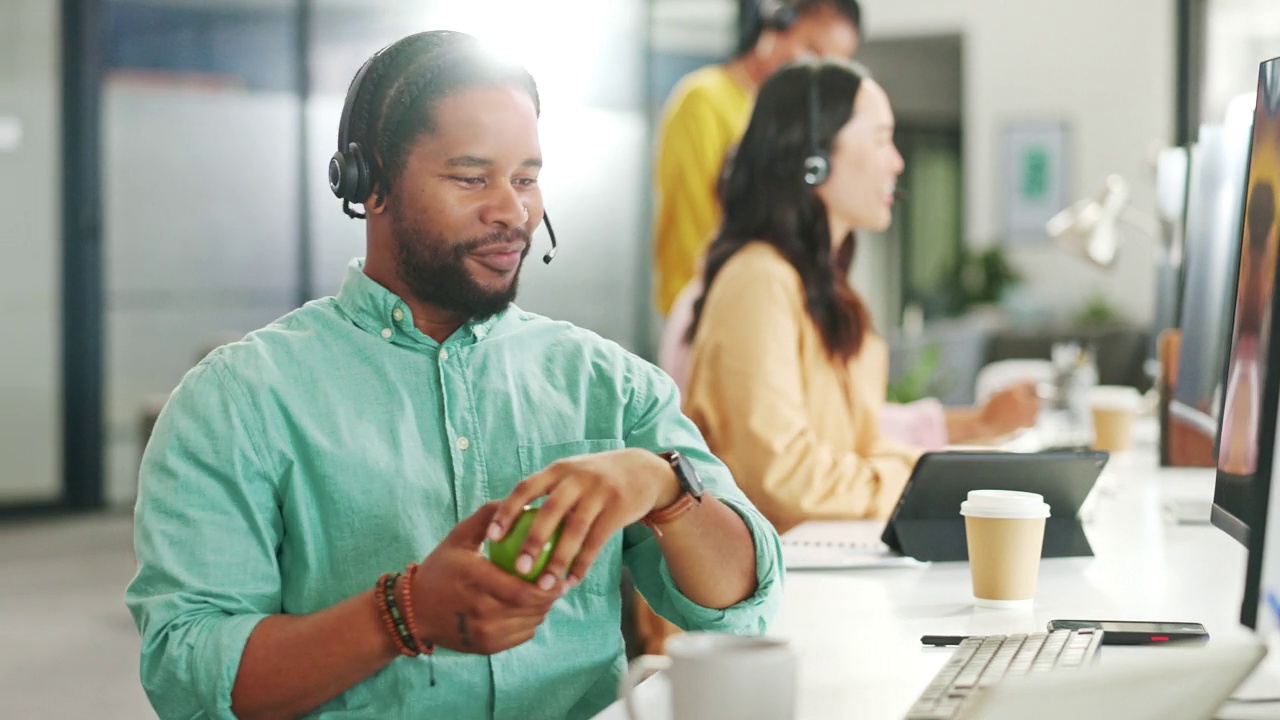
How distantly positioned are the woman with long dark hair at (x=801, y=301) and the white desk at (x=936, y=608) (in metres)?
0.35

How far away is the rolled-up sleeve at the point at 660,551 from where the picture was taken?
45.2 inches

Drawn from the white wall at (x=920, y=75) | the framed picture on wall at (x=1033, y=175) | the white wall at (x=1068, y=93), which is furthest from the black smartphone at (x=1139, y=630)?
the white wall at (x=920, y=75)

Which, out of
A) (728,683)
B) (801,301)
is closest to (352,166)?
(728,683)

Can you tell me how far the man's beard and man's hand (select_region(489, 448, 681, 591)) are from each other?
0.21 m

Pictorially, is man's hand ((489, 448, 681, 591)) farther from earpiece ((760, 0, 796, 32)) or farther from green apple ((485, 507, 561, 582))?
earpiece ((760, 0, 796, 32))

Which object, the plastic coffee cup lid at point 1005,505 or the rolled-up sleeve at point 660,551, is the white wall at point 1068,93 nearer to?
the plastic coffee cup lid at point 1005,505

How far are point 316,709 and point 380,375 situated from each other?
26cm

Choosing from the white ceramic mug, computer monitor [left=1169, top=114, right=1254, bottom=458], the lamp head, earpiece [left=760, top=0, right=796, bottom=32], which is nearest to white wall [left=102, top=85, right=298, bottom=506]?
earpiece [left=760, top=0, right=796, bottom=32]

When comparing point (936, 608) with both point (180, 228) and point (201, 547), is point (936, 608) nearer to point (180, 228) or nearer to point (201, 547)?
point (201, 547)

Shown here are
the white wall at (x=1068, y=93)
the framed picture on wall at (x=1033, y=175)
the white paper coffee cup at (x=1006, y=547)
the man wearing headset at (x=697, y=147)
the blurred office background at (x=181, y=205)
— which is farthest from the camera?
the framed picture on wall at (x=1033, y=175)

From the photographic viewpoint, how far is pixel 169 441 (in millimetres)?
1038

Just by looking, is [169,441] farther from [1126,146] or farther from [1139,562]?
[1126,146]

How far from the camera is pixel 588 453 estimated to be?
1.15 metres

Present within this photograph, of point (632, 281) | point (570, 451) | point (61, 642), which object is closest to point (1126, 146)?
point (632, 281)
